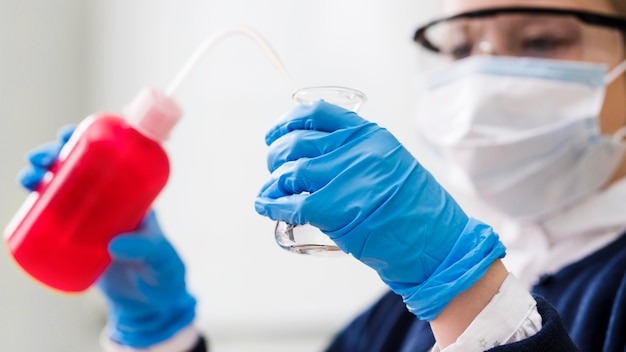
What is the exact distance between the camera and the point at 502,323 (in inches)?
29.0

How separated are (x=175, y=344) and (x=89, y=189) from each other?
415 millimetres

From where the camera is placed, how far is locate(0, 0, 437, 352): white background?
182 centimetres

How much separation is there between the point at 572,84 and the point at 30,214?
37.5 inches

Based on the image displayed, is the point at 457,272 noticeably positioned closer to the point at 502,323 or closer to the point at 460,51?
the point at 502,323

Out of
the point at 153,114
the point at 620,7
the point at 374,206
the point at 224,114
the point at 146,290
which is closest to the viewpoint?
the point at 374,206

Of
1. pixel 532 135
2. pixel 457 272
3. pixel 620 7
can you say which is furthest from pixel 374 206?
pixel 620 7

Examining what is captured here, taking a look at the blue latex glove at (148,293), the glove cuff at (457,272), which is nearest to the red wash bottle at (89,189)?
the blue latex glove at (148,293)

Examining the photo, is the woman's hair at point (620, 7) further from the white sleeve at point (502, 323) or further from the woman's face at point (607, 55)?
the white sleeve at point (502, 323)

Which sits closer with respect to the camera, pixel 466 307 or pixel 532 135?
pixel 466 307

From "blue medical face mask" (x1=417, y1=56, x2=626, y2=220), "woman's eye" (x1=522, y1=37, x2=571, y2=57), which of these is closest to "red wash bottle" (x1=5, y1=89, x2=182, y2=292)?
"blue medical face mask" (x1=417, y1=56, x2=626, y2=220)

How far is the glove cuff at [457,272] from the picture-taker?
72cm

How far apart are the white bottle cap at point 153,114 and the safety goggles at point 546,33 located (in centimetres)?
63

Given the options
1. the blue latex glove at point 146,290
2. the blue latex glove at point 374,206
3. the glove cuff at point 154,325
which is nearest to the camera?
the blue latex glove at point 374,206

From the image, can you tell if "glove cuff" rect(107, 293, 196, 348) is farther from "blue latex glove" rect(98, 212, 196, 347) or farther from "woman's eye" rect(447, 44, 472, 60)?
"woman's eye" rect(447, 44, 472, 60)
